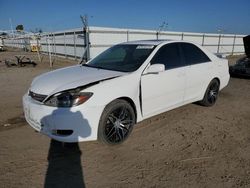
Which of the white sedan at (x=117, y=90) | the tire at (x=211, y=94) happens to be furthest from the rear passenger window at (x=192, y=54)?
the tire at (x=211, y=94)

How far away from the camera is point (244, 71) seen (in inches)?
375

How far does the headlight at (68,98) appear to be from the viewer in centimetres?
306

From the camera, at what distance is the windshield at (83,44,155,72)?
3.98 metres

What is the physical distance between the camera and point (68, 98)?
10.1 feet

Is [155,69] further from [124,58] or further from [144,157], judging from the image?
[144,157]

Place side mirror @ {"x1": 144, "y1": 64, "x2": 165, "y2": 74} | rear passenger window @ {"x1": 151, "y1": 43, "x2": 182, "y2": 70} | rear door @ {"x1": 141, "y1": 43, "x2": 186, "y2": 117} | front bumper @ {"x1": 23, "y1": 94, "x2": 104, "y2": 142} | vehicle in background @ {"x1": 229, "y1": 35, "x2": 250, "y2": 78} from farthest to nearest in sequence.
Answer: vehicle in background @ {"x1": 229, "y1": 35, "x2": 250, "y2": 78}
rear passenger window @ {"x1": 151, "y1": 43, "x2": 182, "y2": 70}
rear door @ {"x1": 141, "y1": 43, "x2": 186, "y2": 117}
side mirror @ {"x1": 144, "y1": 64, "x2": 165, "y2": 74}
front bumper @ {"x1": 23, "y1": 94, "x2": 104, "y2": 142}

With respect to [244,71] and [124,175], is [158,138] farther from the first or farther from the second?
[244,71]

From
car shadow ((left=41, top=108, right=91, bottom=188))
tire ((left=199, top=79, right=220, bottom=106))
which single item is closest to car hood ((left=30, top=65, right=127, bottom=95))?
car shadow ((left=41, top=108, right=91, bottom=188))

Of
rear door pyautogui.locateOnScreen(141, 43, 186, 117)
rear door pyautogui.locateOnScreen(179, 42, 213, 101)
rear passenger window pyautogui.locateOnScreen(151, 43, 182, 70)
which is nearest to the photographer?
rear door pyautogui.locateOnScreen(141, 43, 186, 117)

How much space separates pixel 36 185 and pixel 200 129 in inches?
117

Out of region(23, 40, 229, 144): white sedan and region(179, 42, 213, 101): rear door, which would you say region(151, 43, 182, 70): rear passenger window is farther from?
region(179, 42, 213, 101): rear door

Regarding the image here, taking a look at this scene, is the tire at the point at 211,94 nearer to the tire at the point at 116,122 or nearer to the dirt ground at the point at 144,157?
the dirt ground at the point at 144,157

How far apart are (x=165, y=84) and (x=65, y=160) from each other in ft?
7.01

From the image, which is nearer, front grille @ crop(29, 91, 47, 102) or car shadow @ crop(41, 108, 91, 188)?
car shadow @ crop(41, 108, 91, 188)
